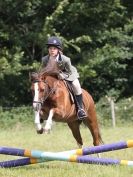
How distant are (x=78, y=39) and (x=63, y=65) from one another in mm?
13686

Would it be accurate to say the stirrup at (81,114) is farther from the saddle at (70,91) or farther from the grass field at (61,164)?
the grass field at (61,164)

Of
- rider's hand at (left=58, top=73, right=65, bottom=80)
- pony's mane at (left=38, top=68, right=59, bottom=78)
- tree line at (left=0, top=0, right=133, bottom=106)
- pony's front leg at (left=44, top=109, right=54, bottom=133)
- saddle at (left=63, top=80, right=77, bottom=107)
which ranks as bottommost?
tree line at (left=0, top=0, right=133, bottom=106)

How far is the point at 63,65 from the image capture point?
387 inches

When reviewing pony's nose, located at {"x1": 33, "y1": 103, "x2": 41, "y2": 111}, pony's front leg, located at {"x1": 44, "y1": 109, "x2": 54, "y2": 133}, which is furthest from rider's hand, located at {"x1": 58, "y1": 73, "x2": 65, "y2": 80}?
pony's nose, located at {"x1": 33, "y1": 103, "x2": 41, "y2": 111}

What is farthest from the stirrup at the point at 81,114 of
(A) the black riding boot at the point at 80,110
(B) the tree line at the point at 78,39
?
(B) the tree line at the point at 78,39

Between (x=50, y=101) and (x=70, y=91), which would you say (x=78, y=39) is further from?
(x=50, y=101)

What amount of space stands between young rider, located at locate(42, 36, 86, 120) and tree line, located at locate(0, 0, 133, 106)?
12.8m

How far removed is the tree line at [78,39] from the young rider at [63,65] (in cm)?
1282

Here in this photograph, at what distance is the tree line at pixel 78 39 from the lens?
2362 cm

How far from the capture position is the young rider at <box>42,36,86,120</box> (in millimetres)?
9391

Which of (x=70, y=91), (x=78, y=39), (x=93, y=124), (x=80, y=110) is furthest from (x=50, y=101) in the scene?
(x=78, y=39)

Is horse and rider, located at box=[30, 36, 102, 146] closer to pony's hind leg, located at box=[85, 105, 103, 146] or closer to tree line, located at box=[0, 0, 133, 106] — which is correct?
pony's hind leg, located at box=[85, 105, 103, 146]

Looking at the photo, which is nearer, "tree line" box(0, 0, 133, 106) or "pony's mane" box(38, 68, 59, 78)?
"pony's mane" box(38, 68, 59, 78)

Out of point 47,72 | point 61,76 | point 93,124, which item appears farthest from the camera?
point 93,124
